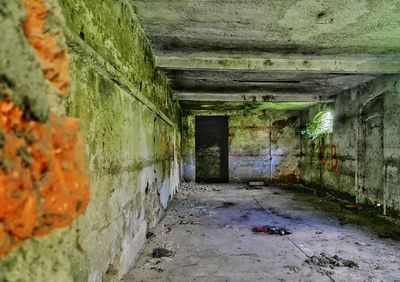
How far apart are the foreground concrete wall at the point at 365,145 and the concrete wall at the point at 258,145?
7.55 ft

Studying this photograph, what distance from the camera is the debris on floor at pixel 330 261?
3.16 m

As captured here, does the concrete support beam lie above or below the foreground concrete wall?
above

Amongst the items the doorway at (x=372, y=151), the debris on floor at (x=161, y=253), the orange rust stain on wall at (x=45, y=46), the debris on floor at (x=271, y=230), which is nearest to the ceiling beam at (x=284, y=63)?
the doorway at (x=372, y=151)

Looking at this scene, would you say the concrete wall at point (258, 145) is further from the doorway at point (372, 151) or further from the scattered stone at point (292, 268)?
the scattered stone at point (292, 268)

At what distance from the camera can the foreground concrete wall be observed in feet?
17.6

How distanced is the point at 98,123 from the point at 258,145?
9.81 metres

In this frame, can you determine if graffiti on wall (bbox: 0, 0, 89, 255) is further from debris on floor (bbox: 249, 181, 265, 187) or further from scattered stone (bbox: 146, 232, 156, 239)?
debris on floor (bbox: 249, 181, 265, 187)

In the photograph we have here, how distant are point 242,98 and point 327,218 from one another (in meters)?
3.93

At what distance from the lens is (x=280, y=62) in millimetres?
4832

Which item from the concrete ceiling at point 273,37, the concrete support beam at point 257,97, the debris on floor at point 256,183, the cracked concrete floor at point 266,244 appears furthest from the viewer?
the debris on floor at point 256,183

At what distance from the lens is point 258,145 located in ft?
37.6

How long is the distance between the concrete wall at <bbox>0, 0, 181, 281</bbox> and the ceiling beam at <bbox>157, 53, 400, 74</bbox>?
2.58ft

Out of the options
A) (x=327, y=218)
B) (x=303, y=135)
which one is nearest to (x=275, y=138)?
(x=303, y=135)

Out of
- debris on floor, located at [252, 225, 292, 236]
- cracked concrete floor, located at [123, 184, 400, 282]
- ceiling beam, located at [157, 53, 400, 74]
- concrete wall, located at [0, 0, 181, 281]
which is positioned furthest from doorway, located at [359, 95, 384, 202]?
concrete wall, located at [0, 0, 181, 281]
